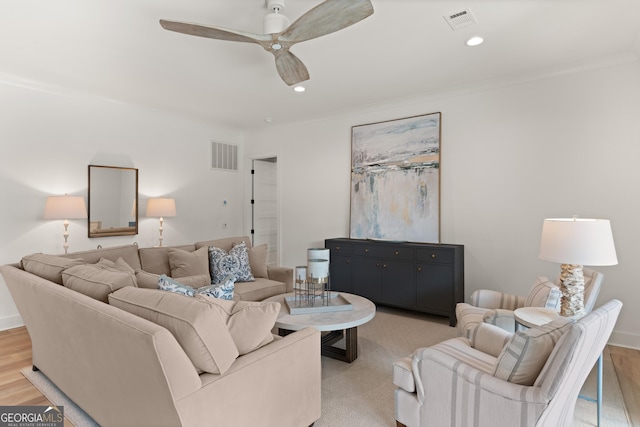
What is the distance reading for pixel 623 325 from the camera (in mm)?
3164

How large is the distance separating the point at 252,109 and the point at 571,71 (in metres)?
3.77

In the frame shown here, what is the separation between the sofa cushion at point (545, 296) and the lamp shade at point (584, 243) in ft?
1.52

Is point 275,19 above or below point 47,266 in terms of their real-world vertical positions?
above

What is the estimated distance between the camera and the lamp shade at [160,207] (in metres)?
4.58

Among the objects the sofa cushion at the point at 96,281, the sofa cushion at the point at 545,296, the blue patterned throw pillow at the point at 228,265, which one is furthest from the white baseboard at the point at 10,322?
the sofa cushion at the point at 545,296

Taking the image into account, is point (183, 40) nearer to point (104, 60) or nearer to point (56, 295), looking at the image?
point (104, 60)

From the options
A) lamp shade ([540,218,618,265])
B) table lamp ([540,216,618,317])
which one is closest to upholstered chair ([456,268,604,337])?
table lamp ([540,216,618,317])

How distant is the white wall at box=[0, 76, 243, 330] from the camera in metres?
3.70

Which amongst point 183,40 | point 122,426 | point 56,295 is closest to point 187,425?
point 122,426

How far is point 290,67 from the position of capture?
2.73 meters

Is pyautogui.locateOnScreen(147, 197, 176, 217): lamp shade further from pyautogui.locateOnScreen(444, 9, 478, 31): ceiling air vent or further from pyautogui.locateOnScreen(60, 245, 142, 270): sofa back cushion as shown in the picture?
pyautogui.locateOnScreen(444, 9, 478, 31): ceiling air vent

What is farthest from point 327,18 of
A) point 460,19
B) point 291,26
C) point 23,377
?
point 23,377

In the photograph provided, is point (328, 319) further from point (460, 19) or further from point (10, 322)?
point (10, 322)

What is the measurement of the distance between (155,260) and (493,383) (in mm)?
3252
